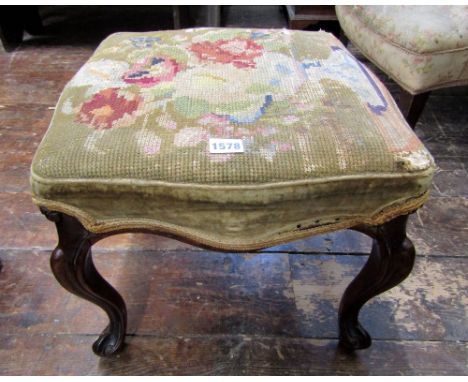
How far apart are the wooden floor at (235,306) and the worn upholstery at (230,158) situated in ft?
1.01

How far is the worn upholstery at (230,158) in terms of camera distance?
49 cm

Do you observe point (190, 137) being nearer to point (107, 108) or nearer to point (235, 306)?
point (107, 108)

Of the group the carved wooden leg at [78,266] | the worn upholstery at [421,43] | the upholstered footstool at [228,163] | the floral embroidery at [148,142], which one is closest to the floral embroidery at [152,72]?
the upholstered footstool at [228,163]

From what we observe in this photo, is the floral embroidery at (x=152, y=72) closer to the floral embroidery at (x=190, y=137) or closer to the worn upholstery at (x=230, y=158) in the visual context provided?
the worn upholstery at (x=230, y=158)

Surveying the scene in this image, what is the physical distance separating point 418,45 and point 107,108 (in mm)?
766

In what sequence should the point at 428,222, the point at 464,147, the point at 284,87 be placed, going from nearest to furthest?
1. the point at 284,87
2. the point at 428,222
3. the point at 464,147

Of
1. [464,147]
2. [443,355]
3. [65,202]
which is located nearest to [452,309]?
[443,355]

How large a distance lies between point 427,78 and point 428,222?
352mm

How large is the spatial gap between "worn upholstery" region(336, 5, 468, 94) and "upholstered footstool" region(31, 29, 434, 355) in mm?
429

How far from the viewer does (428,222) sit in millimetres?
1004

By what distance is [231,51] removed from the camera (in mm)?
716

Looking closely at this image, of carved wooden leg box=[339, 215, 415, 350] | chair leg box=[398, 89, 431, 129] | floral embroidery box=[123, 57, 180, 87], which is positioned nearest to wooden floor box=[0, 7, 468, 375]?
carved wooden leg box=[339, 215, 415, 350]

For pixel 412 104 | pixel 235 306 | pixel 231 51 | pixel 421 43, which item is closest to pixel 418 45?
pixel 421 43
